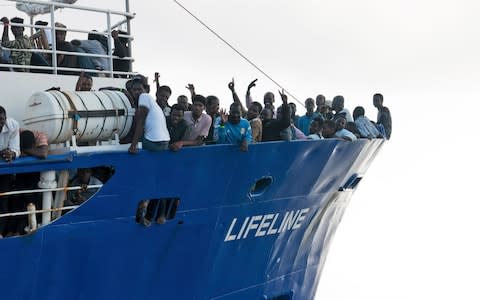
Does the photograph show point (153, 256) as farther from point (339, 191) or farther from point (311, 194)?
point (339, 191)

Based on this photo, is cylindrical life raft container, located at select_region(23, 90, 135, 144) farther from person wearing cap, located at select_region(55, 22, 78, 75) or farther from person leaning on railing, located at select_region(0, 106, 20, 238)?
person wearing cap, located at select_region(55, 22, 78, 75)

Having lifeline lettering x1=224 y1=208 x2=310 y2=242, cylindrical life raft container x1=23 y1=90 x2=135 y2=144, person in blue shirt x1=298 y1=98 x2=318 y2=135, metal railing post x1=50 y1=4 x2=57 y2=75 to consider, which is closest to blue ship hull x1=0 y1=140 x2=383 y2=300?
lifeline lettering x1=224 y1=208 x2=310 y2=242

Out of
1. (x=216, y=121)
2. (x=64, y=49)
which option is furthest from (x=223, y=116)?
(x=64, y=49)

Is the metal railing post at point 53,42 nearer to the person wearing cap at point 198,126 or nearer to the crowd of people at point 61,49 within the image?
the crowd of people at point 61,49

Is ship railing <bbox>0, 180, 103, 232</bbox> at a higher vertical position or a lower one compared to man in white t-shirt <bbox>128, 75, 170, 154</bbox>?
lower

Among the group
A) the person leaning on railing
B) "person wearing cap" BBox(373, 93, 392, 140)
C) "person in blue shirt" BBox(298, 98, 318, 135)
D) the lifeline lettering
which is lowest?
the lifeline lettering

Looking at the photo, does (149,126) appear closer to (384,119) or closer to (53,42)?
(53,42)

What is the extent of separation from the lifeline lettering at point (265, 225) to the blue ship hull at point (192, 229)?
0.02 meters

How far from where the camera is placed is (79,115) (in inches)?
398

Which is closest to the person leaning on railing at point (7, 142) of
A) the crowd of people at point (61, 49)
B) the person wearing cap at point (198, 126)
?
the crowd of people at point (61, 49)

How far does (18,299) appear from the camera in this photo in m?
9.84

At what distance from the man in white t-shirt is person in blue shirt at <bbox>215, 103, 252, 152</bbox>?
123 centimetres

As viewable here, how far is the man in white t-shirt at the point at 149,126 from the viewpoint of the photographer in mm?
10352

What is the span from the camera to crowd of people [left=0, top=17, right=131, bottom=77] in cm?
1133
